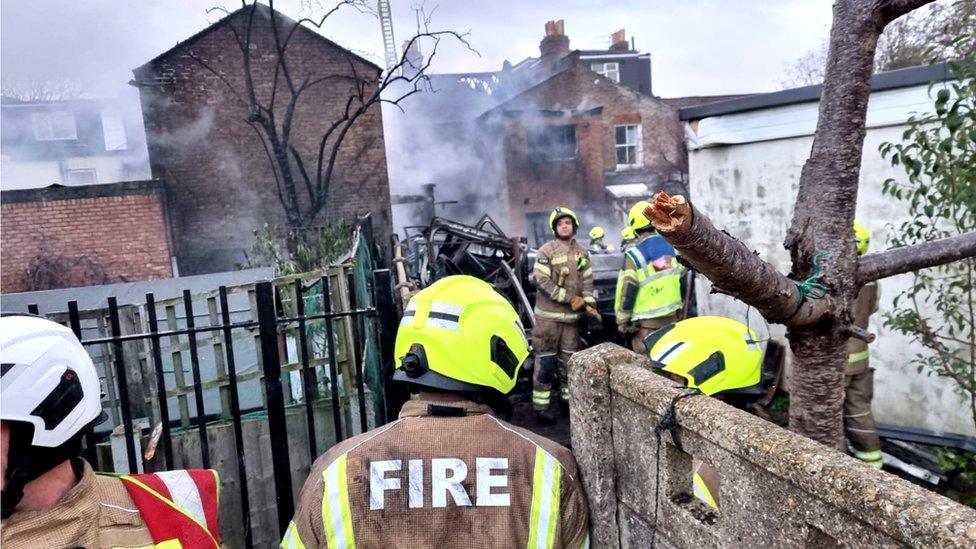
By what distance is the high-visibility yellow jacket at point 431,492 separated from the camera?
1713 millimetres

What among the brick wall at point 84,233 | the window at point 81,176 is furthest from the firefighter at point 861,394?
the window at point 81,176

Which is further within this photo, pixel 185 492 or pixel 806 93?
pixel 806 93

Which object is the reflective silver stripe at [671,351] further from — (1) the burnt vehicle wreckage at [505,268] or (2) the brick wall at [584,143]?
(2) the brick wall at [584,143]

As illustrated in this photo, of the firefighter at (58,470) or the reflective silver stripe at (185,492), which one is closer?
the firefighter at (58,470)

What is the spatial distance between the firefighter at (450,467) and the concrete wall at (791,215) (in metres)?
4.35

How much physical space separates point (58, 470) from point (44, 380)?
230 mm

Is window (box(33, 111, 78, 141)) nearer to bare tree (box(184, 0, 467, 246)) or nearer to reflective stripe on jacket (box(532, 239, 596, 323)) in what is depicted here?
bare tree (box(184, 0, 467, 246))

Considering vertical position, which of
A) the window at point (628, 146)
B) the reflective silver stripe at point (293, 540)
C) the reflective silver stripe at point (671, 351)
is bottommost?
the reflective silver stripe at point (293, 540)

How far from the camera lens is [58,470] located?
1.50m

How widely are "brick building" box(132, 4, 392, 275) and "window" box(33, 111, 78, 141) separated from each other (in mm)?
14825

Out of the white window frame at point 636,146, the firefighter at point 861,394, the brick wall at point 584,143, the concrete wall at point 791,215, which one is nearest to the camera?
the firefighter at point 861,394

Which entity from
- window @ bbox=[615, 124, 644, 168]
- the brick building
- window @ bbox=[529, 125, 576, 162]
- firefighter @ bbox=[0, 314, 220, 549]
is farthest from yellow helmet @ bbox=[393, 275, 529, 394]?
window @ bbox=[615, 124, 644, 168]

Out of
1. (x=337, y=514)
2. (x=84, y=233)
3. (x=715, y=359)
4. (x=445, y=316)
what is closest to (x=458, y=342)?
(x=445, y=316)

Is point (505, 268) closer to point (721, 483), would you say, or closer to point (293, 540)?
point (293, 540)
